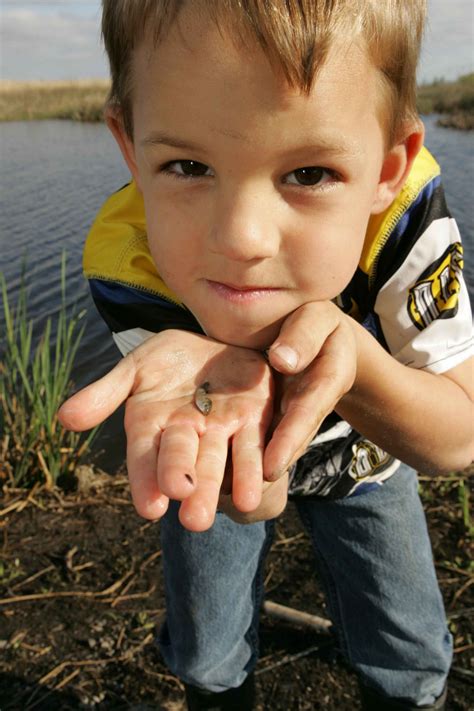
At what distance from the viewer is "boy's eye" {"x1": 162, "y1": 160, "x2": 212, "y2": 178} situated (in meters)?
1.35

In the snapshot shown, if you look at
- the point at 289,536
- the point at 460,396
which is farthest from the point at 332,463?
the point at 289,536

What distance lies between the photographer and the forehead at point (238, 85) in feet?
3.83

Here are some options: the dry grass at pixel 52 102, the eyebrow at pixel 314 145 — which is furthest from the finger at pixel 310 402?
the dry grass at pixel 52 102

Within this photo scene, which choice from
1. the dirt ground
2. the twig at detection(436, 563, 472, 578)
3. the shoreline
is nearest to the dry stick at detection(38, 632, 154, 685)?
the dirt ground

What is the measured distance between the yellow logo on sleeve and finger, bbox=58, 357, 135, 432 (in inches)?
32.1

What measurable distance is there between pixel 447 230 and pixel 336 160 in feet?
1.99

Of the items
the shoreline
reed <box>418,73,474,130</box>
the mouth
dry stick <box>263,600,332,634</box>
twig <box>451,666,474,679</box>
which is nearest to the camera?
the mouth

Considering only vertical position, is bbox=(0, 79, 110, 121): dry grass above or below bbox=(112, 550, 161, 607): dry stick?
below

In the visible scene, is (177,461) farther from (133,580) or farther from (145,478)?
(133,580)

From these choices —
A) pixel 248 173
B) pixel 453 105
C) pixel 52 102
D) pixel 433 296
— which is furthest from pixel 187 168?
pixel 52 102

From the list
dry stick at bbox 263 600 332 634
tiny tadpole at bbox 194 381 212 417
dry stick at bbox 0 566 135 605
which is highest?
tiny tadpole at bbox 194 381 212 417

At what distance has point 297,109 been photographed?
1.19 metres

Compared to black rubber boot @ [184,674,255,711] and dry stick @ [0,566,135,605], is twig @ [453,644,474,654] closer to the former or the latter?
black rubber boot @ [184,674,255,711]

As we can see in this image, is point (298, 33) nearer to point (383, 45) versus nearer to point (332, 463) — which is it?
point (383, 45)
